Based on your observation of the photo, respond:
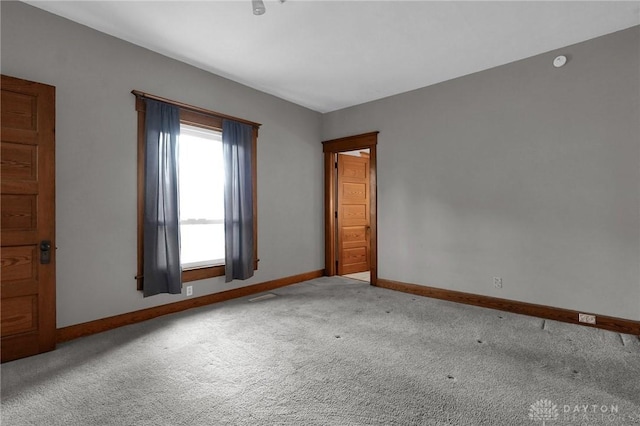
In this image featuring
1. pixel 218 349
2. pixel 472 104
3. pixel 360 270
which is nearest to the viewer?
pixel 218 349

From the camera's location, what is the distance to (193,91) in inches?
148

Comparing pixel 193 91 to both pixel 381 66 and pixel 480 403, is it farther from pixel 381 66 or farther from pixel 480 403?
pixel 480 403

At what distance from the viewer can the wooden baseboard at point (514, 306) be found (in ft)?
9.70

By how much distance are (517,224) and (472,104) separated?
1.62 meters

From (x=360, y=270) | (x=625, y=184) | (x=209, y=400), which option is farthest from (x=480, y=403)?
(x=360, y=270)

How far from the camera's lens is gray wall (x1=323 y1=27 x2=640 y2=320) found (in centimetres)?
299

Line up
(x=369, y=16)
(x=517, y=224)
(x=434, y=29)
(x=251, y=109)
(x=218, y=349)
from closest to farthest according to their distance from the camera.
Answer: (x=218, y=349) → (x=369, y=16) → (x=434, y=29) → (x=517, y=224) → (x=251, y=109)

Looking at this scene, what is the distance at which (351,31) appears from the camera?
119 inches

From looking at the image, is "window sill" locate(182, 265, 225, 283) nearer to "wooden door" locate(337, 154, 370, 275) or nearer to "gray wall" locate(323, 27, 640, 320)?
"wooden door" locate(337, 154, 370, 275)

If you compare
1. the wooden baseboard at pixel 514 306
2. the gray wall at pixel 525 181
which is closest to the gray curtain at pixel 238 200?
the gray wall at pixel 525 181

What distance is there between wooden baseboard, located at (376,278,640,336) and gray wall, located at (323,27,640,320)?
0.24 feet

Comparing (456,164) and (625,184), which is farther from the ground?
(456,164)

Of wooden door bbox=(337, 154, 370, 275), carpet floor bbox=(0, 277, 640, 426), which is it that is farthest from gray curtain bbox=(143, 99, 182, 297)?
wooden door bbox=(337, 154, 370, 275)

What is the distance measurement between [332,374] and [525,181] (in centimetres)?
306
